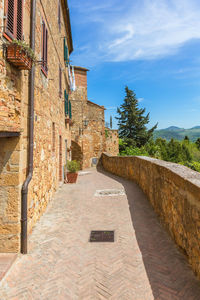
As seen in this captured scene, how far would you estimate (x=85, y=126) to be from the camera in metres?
17.6

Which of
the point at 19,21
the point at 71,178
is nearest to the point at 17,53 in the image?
the point at 19,21

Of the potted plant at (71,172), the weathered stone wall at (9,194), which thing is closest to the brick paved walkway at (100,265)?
the weathered stone wall at (9,194)

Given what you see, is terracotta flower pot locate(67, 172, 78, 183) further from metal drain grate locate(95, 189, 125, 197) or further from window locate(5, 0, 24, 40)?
window locate(5, 0, 24, 40)

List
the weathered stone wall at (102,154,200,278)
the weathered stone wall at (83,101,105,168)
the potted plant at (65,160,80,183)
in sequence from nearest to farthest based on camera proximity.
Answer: the weathered stone wall at (102,154,200,278), the potted plant at (65,160,80,183), the weathered stone wall at (83,101,105,168)

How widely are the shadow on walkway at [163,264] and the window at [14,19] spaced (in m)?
4.35

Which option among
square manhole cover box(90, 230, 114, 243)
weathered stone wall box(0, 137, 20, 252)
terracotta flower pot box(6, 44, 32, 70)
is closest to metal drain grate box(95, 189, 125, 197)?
square manhole cover box(90, 230, 114, 243)

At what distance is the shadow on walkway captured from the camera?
8.40 ft

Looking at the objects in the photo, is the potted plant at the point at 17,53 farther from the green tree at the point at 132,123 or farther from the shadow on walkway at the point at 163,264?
the green tree at the point at 132,123

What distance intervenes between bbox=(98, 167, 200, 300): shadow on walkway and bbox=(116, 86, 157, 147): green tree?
Answer: 23.5m

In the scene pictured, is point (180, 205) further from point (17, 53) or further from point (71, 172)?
point (71, 172)

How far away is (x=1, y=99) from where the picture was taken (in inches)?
118

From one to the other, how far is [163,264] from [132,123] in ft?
88.9

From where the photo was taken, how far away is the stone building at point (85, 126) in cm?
1740

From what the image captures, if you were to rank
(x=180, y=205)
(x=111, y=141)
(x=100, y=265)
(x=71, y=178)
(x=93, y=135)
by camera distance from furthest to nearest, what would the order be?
1. (x=111, y=141)
2. (x=93, y=135)
3. (x=71, y=178)
4. (x=180, y=205)
5. (x=100, y=265)
